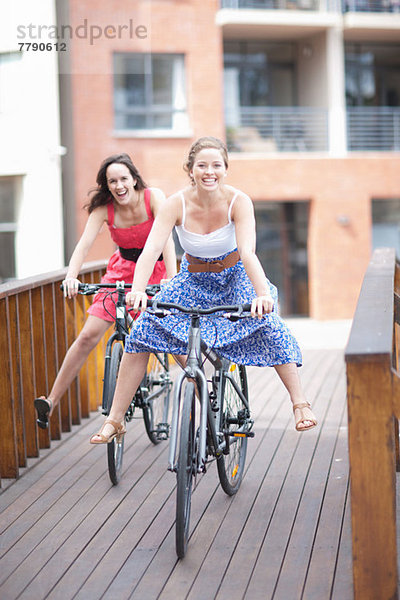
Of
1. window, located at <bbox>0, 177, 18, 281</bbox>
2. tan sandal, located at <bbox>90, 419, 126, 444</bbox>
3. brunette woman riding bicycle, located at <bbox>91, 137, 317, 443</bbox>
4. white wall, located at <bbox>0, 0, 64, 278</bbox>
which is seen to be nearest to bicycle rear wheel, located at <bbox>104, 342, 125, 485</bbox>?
tan sandal, located at <bbox>90, 419, 126, 444</bbox>

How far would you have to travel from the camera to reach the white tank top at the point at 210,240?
13.4ft

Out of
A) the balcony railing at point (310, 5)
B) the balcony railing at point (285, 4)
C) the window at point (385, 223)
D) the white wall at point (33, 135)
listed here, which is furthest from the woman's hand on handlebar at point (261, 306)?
the window at point (385, 223)

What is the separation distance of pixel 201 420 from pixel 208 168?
1.13m

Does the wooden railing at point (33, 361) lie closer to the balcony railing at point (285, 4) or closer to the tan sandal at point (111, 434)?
the tan sandal at point (111, 434)

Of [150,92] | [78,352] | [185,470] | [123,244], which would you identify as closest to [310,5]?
[150,92]

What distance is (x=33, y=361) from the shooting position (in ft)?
16.8

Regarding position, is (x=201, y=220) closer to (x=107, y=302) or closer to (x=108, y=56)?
(x=107, y=302)

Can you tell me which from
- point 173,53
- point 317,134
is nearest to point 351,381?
point 173,53

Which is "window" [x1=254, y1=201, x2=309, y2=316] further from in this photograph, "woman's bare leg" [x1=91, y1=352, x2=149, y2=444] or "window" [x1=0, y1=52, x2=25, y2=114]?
"woman's bare leg" [x1=91, y1=352, x2=149, y2=444]

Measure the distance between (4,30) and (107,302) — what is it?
13654mm

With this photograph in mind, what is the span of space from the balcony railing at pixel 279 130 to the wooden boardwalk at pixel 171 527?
14.6 meters

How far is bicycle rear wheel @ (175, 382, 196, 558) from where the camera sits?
3.49 m

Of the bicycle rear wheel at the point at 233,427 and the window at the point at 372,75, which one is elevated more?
the window at the point at 372,75

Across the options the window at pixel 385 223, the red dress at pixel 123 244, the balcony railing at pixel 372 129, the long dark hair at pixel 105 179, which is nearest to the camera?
the long dark hair at pixel 105 179
